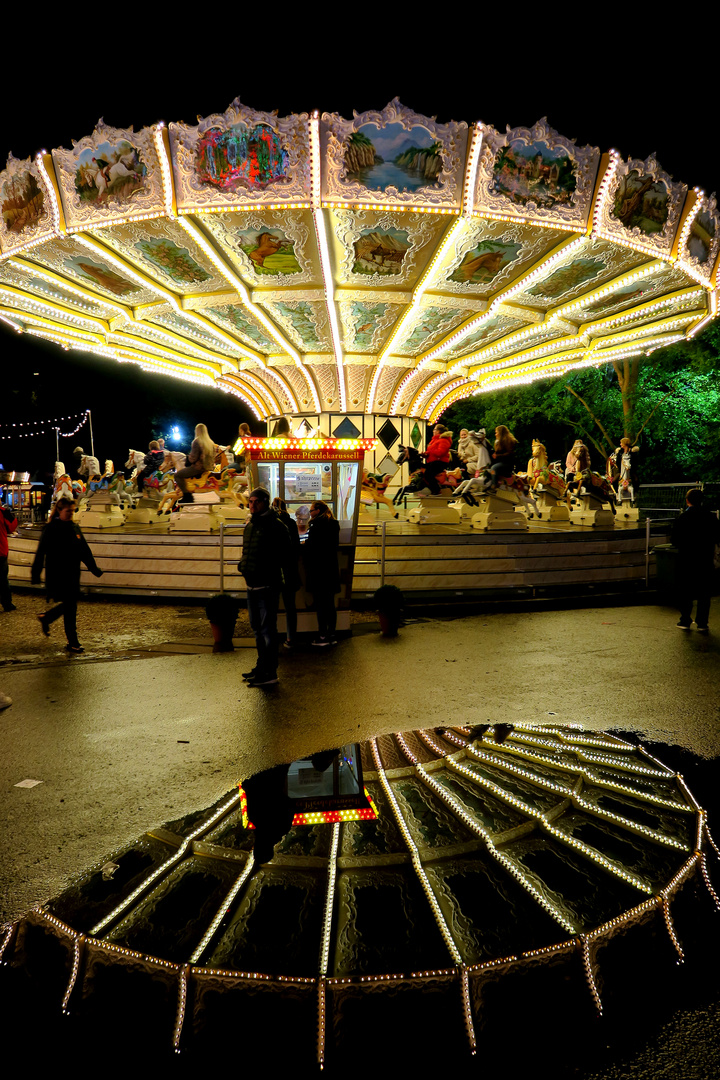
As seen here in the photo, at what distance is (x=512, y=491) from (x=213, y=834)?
49.5ft

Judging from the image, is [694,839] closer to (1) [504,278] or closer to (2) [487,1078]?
(2) [487,1078]

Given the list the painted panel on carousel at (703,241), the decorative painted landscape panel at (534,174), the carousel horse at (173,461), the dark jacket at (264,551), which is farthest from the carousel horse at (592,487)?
the dark jacket at (264,551)

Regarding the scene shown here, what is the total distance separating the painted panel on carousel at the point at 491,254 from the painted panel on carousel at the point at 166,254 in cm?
497

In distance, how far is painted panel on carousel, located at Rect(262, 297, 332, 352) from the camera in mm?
15586

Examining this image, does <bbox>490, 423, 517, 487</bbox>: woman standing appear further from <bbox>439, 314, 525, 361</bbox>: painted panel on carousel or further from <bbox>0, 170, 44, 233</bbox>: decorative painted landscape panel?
<bbox>0, 170, 44, 233</bbox>: decorative painted landscape panel

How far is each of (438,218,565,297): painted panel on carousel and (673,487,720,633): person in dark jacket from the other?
221 inches

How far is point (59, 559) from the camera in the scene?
25.2 ft

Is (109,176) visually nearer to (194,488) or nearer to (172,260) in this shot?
(172,260)

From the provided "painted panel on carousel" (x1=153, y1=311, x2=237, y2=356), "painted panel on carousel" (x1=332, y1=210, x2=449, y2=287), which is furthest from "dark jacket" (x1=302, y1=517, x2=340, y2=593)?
"painted panel on carousel" (x1=153, y1=311, x2=237, y2=356)

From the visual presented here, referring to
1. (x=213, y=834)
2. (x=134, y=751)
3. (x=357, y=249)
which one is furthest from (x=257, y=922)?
(x=357, y=249)

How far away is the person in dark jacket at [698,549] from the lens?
28.4 feet

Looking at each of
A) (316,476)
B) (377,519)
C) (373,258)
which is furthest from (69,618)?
(377,519)

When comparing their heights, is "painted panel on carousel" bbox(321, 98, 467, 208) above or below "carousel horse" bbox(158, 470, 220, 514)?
above

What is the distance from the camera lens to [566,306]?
16.2 meters
